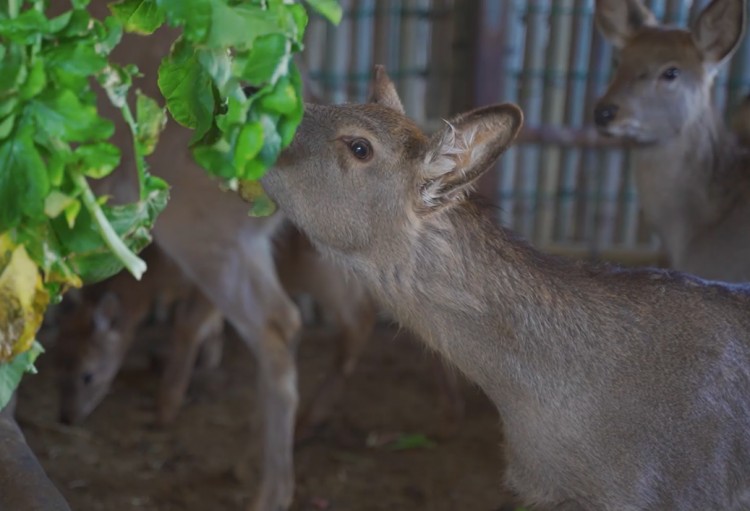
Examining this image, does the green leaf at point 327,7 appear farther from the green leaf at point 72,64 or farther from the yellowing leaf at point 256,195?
the yellowing leaf at point 256,195

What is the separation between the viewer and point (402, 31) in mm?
7477

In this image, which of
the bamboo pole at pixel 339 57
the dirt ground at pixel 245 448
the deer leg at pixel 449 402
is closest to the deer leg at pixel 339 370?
the dirt ground at pixel 245 448

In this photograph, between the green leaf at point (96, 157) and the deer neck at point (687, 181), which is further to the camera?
the deer neck at point (687, 181)

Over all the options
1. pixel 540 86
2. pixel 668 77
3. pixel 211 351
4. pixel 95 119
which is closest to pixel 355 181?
pixel 95 119

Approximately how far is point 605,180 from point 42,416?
4.14m

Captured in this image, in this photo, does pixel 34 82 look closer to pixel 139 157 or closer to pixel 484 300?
pixel 139 157

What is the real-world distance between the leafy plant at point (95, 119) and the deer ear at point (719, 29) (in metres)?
3.66

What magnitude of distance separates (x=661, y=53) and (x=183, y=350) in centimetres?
322

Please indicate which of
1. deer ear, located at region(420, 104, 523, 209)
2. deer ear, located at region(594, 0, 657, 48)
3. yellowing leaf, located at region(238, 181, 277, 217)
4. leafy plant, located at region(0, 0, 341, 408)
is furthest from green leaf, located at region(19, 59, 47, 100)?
deer ear, located at region(594, 0, 657, 48)

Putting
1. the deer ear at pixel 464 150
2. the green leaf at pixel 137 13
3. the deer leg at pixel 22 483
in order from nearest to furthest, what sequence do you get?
1. the green leaf at pixel 137 13
2. the deer leg at pixel 22 483
3. the deer ear at pixel 464 150

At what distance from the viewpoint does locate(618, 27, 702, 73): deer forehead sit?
534cm

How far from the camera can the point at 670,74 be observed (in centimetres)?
532

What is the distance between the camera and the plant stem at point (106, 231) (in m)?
1.88

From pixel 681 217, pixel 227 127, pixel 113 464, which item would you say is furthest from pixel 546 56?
pixel 227 127
